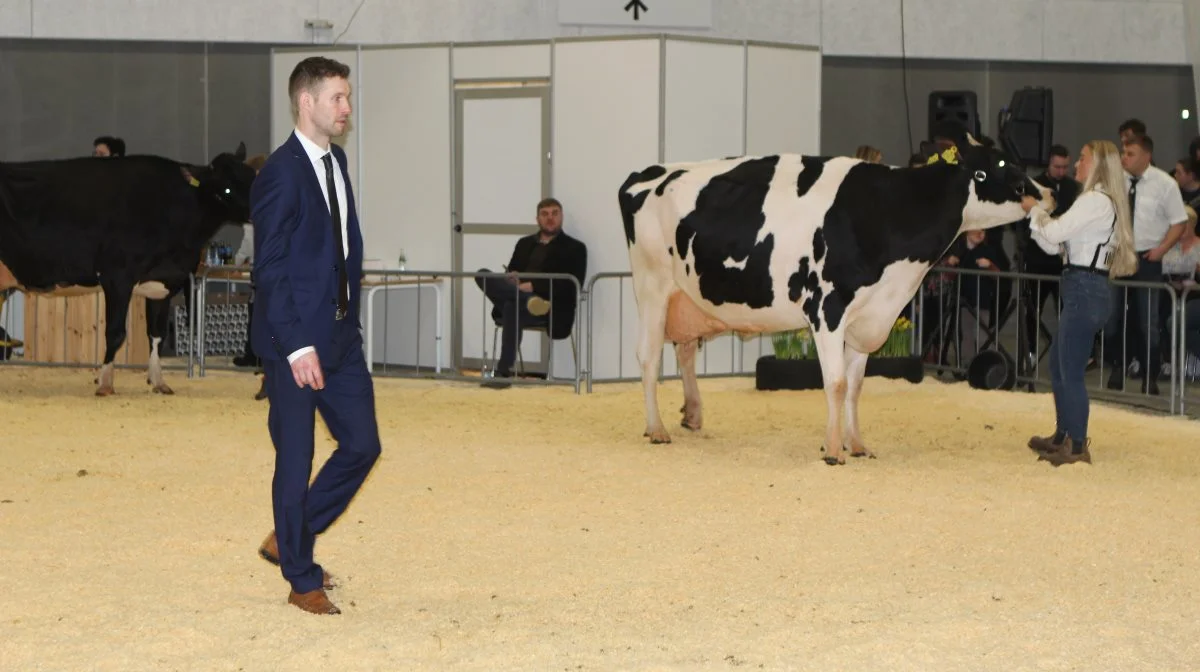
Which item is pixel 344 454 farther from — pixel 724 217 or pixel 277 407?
pixel 724 217

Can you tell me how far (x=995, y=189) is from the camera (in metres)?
9.28

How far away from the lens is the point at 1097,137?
18172 mm

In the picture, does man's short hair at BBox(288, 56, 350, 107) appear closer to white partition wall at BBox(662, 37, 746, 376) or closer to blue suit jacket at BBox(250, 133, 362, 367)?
blue suit jacket at BBox(250, 133, 362, 367)

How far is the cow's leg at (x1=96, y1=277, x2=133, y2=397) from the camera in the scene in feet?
39.4

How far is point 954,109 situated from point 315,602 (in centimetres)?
1076

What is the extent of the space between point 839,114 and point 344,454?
1297cm

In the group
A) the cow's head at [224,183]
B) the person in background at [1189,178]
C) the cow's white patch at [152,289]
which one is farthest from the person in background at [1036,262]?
the cow's white patch at [152,289]

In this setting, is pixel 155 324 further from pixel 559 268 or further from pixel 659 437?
pixel 659 437

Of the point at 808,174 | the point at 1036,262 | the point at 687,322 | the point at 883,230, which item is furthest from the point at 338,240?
the point at 1036,262

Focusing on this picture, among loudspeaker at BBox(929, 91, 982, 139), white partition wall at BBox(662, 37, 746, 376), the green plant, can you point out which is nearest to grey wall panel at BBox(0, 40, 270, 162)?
white partition wall at BBox(662, 37, 746, 376)

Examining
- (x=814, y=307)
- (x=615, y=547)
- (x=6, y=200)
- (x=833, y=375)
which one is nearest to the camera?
(x=615, y=547)

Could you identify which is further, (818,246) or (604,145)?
(604,145)

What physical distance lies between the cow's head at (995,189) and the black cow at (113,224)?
559 centimetres

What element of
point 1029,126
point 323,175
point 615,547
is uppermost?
point 1029,126
